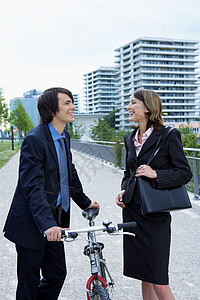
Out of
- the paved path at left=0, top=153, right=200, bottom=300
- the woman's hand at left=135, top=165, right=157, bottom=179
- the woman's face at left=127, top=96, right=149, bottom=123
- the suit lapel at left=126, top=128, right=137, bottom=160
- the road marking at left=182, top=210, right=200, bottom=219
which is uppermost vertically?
the woman's face at left=127, top=96, right=149, bottom=123

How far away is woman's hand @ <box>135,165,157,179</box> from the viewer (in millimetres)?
2654

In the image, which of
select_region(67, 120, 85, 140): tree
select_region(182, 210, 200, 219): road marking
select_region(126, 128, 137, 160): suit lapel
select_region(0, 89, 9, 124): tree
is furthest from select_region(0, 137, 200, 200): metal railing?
select_region(67, 120, 85, 140): tree

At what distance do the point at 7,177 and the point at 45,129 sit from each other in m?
11.6

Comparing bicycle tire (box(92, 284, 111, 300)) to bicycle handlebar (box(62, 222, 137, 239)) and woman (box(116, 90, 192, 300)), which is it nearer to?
bicycle handlebar (box(62, 222, 137, 239))

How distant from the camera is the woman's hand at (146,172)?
2.65m

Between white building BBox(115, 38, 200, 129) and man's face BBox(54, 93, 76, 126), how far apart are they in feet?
476

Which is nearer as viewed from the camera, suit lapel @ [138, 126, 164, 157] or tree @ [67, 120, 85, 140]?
suit lapel @ [138, 126, 164, 157]

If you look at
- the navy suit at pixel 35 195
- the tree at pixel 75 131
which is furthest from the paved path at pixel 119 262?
the tree at pixel 75 131

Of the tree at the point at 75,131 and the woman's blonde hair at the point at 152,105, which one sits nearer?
the woman's blonde hair at the point at 152,105

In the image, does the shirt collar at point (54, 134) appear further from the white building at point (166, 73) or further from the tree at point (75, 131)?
the white building at point (166, 73)

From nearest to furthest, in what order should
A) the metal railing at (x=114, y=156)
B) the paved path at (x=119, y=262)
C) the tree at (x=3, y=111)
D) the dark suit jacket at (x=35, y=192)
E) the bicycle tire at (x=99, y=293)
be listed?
the bicycle tire at (x=99, y=293)
the dark suit jacket at (x=35, y=192)
the paved path at (x=119, y=262)
the metal railing at (x=114, y=156)
the tree at (x=3, y=111)

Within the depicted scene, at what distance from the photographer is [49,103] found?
2693mm

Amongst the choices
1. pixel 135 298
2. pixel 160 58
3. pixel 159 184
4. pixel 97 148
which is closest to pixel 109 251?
pixel 135 298

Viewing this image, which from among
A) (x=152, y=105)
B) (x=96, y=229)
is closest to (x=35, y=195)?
(x=96, y=229)
